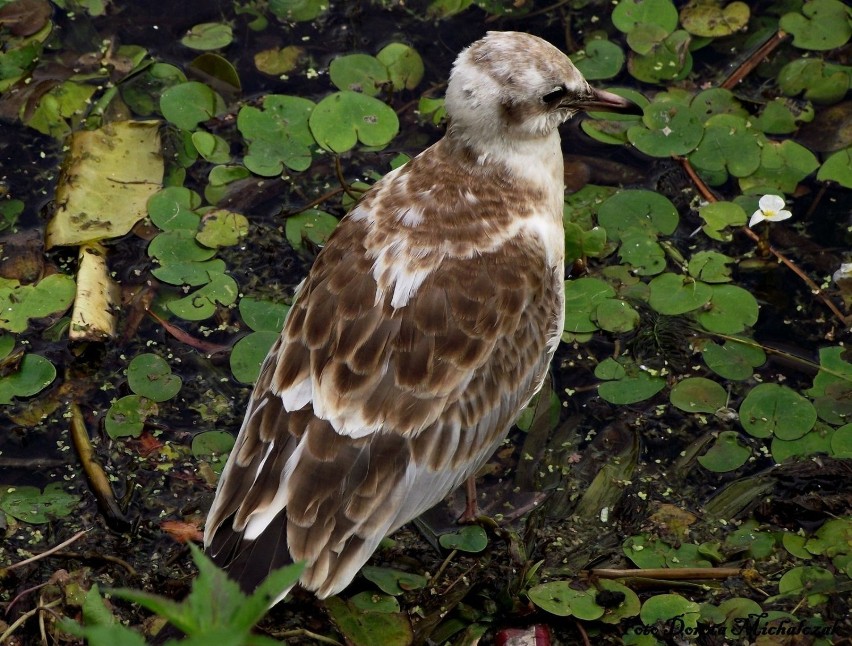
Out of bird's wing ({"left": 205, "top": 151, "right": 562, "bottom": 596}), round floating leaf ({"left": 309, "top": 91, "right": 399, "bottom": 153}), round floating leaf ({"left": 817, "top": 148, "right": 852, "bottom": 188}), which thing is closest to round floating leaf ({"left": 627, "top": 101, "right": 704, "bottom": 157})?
round floating leaf ({"left": 817, "top": 148, "right": 852, "bottom": 188})

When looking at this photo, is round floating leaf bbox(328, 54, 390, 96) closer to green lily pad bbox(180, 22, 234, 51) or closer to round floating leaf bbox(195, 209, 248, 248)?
green lily pad bbox(180, 22, 234, 51)

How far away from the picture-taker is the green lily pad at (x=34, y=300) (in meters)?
5.10

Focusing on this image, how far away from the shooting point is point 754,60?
6.00m

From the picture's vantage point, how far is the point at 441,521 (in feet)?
15.5

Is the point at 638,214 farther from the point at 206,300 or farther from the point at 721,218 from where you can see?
the point at 206,300

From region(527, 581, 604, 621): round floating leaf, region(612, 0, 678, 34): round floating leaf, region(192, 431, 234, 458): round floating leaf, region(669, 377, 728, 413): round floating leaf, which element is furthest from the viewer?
region(612, 0, 678, 34): round floating leaf

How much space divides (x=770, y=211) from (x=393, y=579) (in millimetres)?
2372

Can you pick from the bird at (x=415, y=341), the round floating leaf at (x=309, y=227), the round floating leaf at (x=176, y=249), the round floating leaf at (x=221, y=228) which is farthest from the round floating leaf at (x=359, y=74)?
the bird at (x=415, y=341)

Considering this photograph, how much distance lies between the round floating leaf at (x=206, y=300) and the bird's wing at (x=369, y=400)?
88 centimetres

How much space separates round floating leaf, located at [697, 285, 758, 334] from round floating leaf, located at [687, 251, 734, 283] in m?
0.05

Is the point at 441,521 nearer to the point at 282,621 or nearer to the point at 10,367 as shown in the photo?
the point at 282,621

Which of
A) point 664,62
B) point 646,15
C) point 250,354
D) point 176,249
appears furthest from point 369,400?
point 646,15

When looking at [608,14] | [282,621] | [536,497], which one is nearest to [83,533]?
[282,621]

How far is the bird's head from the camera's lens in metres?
4.36
